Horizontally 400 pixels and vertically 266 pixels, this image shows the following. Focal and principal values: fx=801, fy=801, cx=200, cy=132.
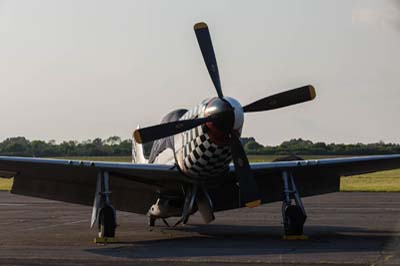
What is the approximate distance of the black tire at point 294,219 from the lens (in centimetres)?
1781

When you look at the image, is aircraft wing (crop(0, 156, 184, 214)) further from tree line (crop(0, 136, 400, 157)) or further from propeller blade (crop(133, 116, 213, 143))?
tree line (crop(0, 136, 400, 157))

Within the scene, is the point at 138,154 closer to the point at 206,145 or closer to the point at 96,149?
the point at 206,145

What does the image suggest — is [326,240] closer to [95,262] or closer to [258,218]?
[95,262]

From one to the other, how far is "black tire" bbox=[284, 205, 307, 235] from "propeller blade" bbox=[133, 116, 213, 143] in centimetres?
317

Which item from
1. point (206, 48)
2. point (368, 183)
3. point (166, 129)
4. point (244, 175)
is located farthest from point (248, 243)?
point (368, 183)

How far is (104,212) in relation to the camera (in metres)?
17.5

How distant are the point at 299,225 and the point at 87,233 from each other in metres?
5.60

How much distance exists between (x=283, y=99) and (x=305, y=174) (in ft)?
12.3

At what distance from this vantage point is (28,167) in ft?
59.4

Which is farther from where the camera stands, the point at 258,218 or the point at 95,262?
the point at 258,218

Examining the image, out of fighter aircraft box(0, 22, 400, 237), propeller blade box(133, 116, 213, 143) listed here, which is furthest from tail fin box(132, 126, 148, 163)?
propeller blade box(133, 116, 213, 143)

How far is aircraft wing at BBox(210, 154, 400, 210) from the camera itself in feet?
61.4

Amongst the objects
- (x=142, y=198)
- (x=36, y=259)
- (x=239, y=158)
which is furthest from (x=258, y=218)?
(x=36, y=259)

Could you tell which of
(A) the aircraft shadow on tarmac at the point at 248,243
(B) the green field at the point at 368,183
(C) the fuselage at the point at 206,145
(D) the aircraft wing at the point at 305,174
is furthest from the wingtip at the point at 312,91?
(B) the green field at the point at 368,183
